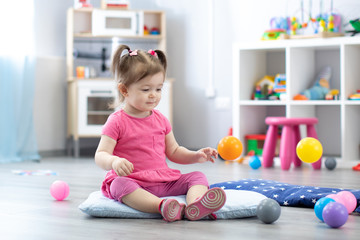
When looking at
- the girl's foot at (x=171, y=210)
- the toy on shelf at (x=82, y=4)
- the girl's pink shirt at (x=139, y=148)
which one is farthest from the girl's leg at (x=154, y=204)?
the toy on shelf at (x=82, y=4)

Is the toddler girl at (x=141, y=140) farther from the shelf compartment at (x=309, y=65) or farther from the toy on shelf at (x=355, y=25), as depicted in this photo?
the toy on shelf at (x=355, y=25)

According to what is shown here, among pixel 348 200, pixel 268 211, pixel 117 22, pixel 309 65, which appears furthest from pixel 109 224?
pixel 117 22

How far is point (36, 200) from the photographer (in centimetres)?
208

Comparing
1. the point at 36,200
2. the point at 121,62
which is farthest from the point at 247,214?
the point at 36,200

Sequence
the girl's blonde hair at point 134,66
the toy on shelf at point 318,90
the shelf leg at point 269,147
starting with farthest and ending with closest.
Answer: the toy on shelf at point 318,90
the shelf leg at point 269,147
the girl's blonde hair at point 134,66

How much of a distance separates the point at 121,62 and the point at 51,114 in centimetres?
275

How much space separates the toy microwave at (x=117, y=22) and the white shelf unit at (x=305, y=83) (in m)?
0.94

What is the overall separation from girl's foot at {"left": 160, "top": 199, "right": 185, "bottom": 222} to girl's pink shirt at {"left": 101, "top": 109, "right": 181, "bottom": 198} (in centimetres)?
22

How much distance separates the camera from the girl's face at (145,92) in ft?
5.92

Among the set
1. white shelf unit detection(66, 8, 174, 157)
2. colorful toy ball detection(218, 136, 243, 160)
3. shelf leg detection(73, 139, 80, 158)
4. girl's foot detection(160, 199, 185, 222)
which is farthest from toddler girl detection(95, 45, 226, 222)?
shelf leg detection(73, 139, 80, 158)

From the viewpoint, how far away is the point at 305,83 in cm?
385

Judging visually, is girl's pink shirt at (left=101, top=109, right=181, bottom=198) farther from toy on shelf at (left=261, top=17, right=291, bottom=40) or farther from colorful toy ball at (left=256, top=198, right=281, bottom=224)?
toy on shelf at (left=261, top=17, right=291, bottom=40)

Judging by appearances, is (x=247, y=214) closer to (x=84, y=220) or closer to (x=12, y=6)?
(x=84, y=220)

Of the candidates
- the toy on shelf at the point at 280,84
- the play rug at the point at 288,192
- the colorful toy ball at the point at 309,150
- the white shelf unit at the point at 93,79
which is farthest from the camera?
the white shelf unit at the point at 93,79
